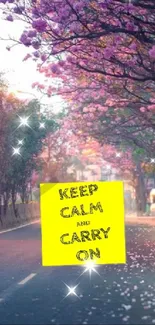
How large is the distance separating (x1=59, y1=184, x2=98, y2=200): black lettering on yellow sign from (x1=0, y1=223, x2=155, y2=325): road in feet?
5.93

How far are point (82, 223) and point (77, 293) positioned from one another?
10.2 ft

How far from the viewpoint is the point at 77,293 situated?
37.5ft

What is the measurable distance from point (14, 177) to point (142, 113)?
65.1 feet

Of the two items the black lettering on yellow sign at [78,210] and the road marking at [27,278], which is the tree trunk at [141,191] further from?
the black lettering on yellow sign at [78,210]

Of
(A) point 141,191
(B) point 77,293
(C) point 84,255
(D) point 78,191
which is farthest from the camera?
(A) point 141,191

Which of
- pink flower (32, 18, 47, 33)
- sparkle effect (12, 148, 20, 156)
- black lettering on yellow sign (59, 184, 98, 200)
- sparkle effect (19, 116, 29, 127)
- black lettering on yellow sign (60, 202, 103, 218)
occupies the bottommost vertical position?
black lettering on yellow sign (60, 202, 103, 218)

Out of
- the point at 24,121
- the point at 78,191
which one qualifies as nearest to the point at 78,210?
the point at 78,191

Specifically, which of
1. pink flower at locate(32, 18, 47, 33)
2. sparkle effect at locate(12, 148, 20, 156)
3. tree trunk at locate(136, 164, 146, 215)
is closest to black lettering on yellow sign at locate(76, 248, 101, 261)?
pink flower at locate(32, 18, 47, 33)

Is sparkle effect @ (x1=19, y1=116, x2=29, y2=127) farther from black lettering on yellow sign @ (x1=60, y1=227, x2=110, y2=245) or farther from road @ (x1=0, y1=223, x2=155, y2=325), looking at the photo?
black lettering on yellow sign @ (x1=60, y1=227, x2=110, y2=245)

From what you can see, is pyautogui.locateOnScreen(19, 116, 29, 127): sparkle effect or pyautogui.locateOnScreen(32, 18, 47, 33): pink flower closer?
pyautogui.locateOnScreen(32, 18, 47, 33): pink flower

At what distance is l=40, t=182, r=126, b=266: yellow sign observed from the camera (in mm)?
8391

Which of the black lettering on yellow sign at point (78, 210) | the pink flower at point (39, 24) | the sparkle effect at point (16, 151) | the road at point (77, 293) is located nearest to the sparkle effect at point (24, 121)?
the sparkle effect at point (16, 151)

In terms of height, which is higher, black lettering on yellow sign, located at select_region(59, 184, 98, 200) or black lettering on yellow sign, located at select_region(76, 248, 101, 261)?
black lettering on yellow sign, located at select_region(59, 184, 98, 200)

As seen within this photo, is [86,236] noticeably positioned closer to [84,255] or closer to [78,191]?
[84,255]
